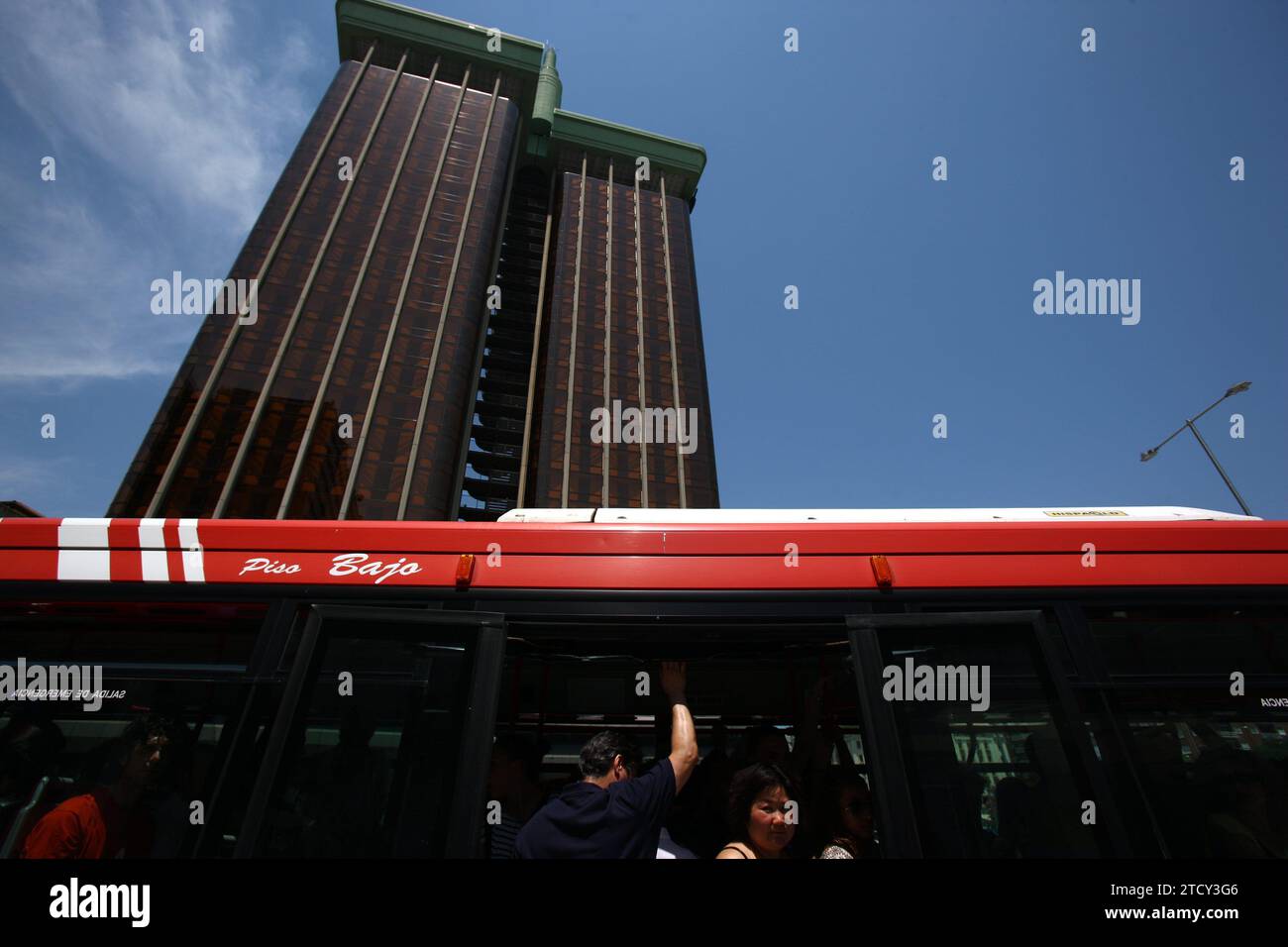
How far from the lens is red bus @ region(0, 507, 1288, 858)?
258cm

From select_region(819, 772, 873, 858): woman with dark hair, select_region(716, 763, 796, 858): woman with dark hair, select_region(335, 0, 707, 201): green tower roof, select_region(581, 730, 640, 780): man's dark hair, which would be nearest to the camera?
select_region(716, 763, 796, 858): woman with dark hair

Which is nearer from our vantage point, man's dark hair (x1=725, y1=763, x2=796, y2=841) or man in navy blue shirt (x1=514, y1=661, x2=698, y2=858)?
man in navy blue shirt (x1=514, y1=661, x2=698, y2=858)

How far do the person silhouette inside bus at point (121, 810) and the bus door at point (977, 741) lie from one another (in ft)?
10.5

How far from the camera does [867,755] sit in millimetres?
2652

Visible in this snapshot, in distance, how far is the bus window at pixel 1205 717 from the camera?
260 centimetres

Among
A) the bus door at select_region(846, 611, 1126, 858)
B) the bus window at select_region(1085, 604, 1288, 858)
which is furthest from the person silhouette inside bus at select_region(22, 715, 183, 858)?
the bus window at select_region(1085, 604, 1288, 858)

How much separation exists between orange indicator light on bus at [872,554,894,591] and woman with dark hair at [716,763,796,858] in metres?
1.04
